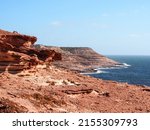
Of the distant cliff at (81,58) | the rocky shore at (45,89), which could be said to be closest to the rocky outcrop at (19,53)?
the rocky shore at (45,89)

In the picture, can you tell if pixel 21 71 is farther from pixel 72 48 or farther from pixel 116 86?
pixel 72 48

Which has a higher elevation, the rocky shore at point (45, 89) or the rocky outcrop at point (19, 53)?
the rocky outcrop at point (19, 53)

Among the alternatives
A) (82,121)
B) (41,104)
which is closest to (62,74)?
Answer: (41,104)

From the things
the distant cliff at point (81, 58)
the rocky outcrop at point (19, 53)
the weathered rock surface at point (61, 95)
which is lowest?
the distant cliff at point (81, 58)

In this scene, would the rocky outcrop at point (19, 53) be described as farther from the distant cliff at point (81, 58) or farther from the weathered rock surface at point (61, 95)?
the distant cliff at point (81, 58)

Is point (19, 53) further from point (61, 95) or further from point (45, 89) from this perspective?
point (61, 95)

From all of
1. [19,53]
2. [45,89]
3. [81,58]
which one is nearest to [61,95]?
[45,89]

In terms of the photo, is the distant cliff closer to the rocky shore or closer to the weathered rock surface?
the rocky shore
